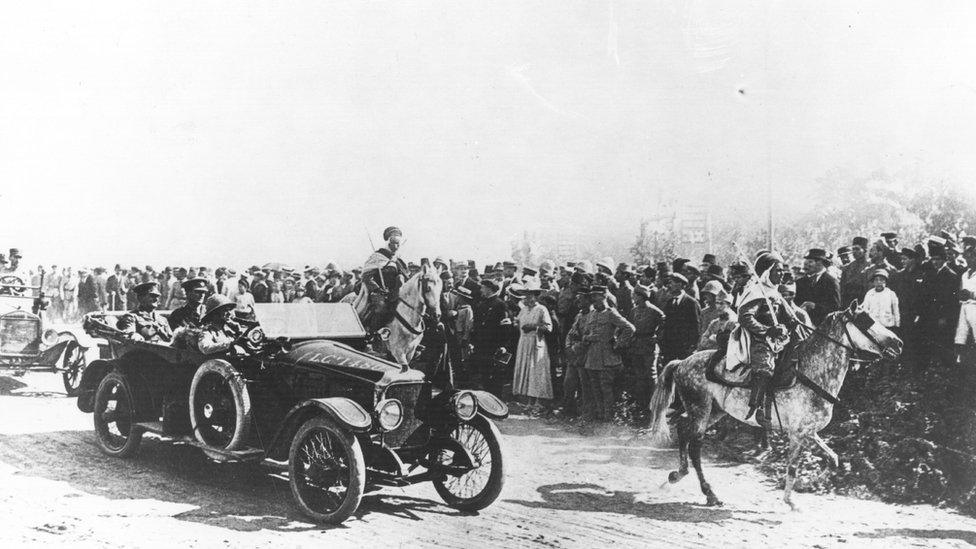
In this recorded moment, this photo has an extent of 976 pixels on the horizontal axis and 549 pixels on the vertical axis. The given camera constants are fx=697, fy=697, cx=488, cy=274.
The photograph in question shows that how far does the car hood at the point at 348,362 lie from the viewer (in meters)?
5.12

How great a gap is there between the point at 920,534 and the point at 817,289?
2.05 meters

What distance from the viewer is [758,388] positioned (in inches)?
214

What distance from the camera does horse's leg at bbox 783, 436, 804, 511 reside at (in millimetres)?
5109

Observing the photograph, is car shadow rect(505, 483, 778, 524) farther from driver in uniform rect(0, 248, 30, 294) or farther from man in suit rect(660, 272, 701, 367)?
driver in uniform rect(0, 248, 30, 294)

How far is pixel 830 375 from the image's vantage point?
5.19m

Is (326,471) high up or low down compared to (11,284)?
down

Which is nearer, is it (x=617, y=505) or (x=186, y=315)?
(x=617, y=505)

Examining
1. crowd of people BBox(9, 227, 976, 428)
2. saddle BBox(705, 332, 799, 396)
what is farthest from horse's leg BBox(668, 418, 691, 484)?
crowd of people BBox(9, 227, 976, 428)

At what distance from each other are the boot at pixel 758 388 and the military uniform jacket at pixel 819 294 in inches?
28.4

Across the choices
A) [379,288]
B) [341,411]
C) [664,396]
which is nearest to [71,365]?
[379,288]

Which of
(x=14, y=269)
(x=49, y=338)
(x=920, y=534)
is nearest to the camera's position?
(x=920, y=534)

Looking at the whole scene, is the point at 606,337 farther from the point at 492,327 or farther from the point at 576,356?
the point at 492,327

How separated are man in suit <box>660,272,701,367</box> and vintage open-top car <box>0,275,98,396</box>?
737cm

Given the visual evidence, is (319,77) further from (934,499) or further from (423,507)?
(934,499)
